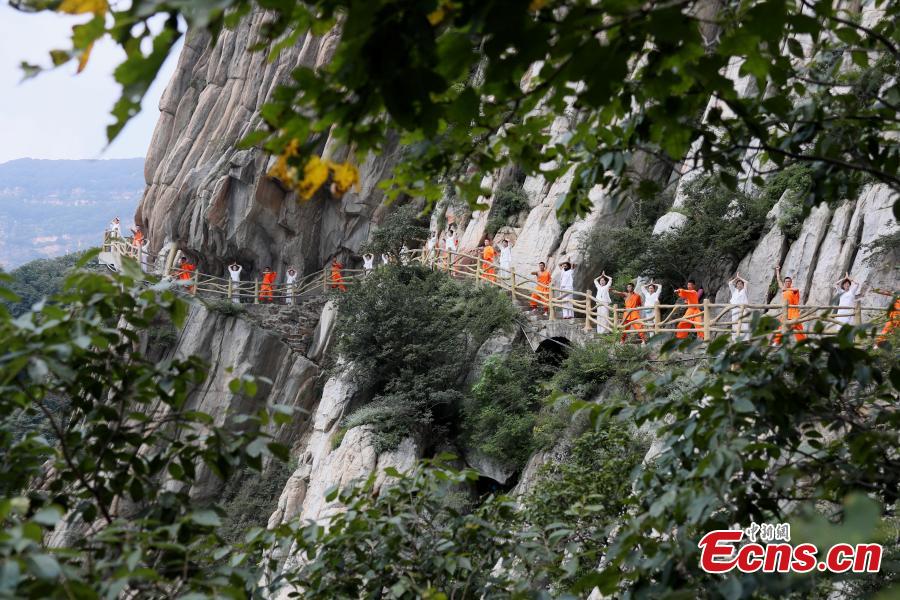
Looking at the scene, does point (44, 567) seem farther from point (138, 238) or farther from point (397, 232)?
point (138, 238)

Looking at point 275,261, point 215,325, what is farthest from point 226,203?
point 215,325

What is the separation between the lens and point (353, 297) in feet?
52.3

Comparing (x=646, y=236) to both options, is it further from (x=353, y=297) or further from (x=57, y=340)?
(x=57, y=340)

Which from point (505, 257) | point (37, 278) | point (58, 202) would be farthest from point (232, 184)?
point (58, 202)

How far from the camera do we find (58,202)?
136750 millimetres

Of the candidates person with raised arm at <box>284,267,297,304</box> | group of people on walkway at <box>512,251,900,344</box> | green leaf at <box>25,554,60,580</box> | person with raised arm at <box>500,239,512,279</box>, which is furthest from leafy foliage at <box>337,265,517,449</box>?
green leaf at <box>25,554,60,580</box>

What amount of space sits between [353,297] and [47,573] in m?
14.6

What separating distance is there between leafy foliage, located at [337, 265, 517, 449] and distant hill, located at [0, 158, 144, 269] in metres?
95.8

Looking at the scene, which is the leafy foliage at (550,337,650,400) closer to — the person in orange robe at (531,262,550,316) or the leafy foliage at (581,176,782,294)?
the person in orange robe at (531,262,550,316)

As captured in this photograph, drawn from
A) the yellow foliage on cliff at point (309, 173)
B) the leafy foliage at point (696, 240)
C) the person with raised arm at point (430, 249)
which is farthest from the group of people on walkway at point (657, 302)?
the yellow foliage on cliff at point (309, 173)

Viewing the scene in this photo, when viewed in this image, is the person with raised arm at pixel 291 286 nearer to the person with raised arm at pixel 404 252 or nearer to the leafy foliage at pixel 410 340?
the person with raised arm at pixel 404 252

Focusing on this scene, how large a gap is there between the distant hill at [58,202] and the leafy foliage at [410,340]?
9583 cm
